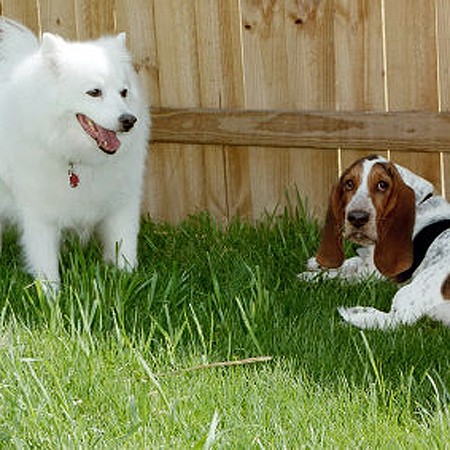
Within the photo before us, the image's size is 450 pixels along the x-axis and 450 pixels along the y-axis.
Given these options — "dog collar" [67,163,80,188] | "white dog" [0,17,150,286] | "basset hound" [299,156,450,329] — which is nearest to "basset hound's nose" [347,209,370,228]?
"basset hound" [299,156,450,329]

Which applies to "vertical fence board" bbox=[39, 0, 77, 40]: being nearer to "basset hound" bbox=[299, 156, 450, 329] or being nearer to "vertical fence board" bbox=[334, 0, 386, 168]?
"vertical fence board" bbox=[334, 0, 386, 168]

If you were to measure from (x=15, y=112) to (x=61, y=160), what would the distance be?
0.32m

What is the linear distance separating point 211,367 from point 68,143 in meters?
1.65

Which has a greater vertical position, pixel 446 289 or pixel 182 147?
pixel 182 147

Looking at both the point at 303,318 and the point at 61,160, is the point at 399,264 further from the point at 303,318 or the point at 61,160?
the point at 61,160

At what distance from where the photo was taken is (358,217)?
5.57 m

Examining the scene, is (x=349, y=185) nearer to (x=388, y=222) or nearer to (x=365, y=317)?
(x=388, y=222)

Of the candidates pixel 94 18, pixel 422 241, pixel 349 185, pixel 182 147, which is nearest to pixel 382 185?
pixel 349 185

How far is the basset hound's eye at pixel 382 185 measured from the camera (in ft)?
18.2

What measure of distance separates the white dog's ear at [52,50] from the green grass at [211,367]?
0.85 meters

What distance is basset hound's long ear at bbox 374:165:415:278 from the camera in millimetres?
5547

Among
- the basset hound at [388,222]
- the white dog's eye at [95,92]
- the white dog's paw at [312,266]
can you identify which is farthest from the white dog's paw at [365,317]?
the white dog's eye at [95,92]

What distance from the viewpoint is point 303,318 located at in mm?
5055

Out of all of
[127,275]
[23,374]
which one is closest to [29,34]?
[127,275]
